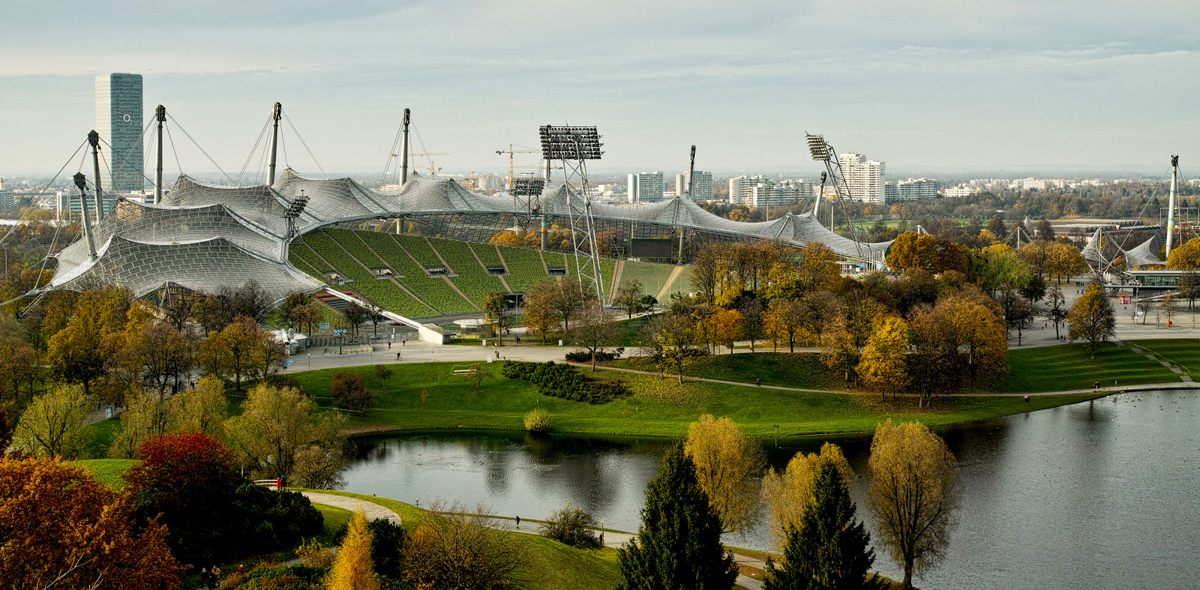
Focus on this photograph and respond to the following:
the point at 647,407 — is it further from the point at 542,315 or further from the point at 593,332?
the point at 542,315

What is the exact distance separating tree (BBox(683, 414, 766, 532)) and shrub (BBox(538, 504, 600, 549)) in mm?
4058

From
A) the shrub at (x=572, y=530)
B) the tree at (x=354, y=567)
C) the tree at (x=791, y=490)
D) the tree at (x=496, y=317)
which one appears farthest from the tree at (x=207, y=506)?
the tree at (x=496, y=317)

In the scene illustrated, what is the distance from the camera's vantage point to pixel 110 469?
1609 inches

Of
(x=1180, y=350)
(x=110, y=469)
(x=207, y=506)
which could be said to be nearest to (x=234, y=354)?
(x=110, y=469)

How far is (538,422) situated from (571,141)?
3089 centimetres

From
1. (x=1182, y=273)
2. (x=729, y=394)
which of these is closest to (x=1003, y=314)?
(x=729, y=394)

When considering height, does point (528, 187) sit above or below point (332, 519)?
above

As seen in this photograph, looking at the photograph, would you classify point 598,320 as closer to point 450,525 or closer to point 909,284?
point 909,284

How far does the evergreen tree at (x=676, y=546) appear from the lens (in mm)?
32438

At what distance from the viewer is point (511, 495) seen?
161ft

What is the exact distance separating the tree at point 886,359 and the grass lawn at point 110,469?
36.8 meters

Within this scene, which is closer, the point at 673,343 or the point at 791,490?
the point at 791,490

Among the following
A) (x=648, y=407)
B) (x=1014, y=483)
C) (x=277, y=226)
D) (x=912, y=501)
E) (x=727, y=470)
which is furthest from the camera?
(x=277, y=226)

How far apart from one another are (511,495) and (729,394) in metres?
18.5
